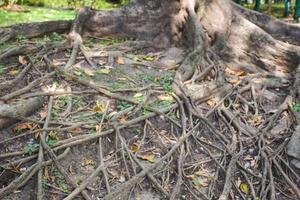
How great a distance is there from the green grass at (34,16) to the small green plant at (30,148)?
474 centimetres

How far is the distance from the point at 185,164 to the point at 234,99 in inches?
56.4

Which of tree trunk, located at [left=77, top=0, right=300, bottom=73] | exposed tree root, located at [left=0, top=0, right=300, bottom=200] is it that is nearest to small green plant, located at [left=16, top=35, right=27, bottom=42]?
exposed tree root, located at [left=0, top=0, right=300, bottom=200]

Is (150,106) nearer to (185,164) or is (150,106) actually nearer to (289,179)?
(185,164)

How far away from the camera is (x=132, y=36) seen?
693 centimetres

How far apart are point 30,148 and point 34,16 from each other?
19.5 feet

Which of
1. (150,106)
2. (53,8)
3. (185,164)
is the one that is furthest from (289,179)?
(53,8)

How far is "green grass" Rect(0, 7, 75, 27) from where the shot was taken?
29.5 feet

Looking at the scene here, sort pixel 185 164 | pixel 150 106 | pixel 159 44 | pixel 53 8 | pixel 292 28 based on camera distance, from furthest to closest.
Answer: pixel 53 8 < pixel 292 28 < pixel 159 44 < pixel 150 106 < pixel 185 164

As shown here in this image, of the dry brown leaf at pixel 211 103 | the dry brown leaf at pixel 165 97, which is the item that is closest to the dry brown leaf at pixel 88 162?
the dry brown leaf at pixel 165 97

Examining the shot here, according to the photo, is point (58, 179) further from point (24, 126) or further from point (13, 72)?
point (13, 72)

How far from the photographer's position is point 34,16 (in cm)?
969

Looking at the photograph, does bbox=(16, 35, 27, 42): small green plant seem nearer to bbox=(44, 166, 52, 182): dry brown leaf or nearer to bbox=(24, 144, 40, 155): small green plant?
bbox=(24, 144, 40, 155): small green plant

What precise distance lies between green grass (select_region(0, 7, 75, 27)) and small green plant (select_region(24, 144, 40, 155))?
15.5 feet

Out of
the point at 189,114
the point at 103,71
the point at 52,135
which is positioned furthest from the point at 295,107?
the point at 52,135
